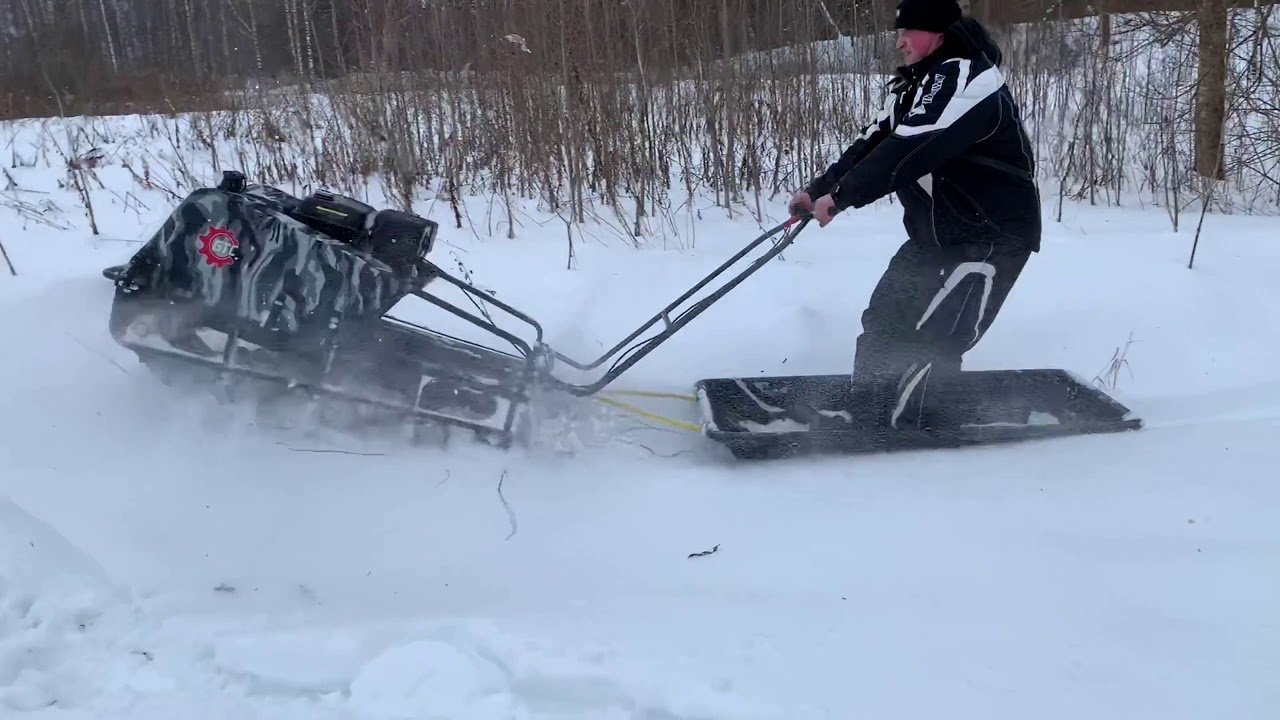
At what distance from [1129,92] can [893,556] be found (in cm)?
595

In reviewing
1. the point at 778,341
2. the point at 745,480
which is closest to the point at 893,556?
the point at 745,480

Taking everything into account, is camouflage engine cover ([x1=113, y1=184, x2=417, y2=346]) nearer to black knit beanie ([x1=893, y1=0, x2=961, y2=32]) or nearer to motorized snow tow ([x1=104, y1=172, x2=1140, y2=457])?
motorized snow tow ([x1=104, y1=172, x2=1140, y2=457])

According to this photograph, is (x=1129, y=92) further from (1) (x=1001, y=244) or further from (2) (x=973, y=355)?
(1) (x=1001, y=244)

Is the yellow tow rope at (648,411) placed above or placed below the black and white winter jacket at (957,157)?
below

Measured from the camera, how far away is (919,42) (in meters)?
3.29

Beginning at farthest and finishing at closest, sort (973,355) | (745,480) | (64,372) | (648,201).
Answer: (648,201) → (973,355) → (64,372) → (745,480)

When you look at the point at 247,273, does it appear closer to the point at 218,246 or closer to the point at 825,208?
the point at 218,246

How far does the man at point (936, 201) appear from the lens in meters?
3.17

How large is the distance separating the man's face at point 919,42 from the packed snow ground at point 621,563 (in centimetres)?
142

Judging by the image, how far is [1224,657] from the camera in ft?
7.23

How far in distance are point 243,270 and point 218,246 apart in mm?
111

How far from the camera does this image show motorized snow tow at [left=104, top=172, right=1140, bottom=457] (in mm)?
3135

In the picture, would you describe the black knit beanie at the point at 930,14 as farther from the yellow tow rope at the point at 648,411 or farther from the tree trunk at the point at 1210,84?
the tree trunk at the point at 1210,84

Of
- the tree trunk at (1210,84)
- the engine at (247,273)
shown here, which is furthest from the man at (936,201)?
the tree trunk at (1210,84)
